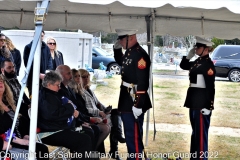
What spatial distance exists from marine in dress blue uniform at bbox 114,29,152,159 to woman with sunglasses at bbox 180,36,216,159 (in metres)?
0.66

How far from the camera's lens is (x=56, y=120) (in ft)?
13.8

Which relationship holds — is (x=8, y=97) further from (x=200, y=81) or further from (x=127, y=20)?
(x=127, y=20)

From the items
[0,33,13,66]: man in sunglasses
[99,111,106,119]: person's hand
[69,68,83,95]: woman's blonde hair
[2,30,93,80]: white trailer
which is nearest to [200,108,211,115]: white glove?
[99,111,106,119]: person's hand

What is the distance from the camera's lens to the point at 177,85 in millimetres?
15711

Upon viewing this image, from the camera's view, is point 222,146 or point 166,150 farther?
point 222,146

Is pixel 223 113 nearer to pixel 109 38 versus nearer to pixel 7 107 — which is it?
pixel 7 107

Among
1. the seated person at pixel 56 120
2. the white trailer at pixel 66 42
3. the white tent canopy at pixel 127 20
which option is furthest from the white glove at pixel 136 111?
the white trailer at pixel 66 42

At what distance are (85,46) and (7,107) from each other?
9757 millimetres

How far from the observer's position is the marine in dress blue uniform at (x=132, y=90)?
4375mm

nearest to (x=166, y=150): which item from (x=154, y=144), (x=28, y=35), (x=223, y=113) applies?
(x=154, y=144)

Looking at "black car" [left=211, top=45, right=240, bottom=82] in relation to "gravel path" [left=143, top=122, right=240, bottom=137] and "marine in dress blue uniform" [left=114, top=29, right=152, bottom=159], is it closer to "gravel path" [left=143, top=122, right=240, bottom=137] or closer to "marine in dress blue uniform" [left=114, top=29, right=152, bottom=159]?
"gravel path" [left=143, top=122, right=240, bottom=137]

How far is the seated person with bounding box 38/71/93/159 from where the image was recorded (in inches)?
163

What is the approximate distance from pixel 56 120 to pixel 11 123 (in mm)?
443

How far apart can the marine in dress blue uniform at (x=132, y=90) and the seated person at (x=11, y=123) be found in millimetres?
940
